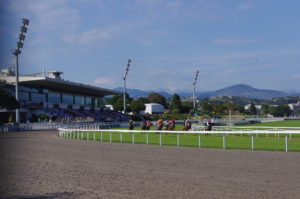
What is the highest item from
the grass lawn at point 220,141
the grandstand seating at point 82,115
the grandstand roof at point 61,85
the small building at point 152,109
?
the grandstand roof at point 61,85

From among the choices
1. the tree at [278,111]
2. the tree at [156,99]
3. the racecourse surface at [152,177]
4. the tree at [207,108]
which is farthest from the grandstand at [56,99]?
the tree at [278,111]

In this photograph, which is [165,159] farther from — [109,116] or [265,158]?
[109,116]

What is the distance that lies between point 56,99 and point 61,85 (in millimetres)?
5108

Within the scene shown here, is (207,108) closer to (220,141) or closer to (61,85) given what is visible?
(61,85)

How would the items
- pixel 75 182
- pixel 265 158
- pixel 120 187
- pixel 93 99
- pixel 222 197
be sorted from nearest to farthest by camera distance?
pixel 222 197 < pixel 120 187 < pixel 75 182 < pixel 265 158 < pixel 93 99

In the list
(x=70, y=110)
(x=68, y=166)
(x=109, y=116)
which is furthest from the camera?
(x=109, y=116)

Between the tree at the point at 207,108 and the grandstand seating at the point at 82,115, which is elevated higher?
the tree at the point at 207,108

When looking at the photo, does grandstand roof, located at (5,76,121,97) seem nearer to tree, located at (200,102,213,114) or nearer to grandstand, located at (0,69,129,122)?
grandstand, located at (0,69,129,122)

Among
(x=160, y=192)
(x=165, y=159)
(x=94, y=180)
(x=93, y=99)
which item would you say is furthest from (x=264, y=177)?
(x=93, y=99)

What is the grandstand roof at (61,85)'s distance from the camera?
5731 cm

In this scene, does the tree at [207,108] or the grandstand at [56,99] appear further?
the tree at [207,108]

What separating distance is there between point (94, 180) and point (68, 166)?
2771 millimetres

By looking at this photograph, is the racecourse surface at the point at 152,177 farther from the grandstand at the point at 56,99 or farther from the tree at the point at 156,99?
the tree at the point at 156,99

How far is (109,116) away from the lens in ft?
235
